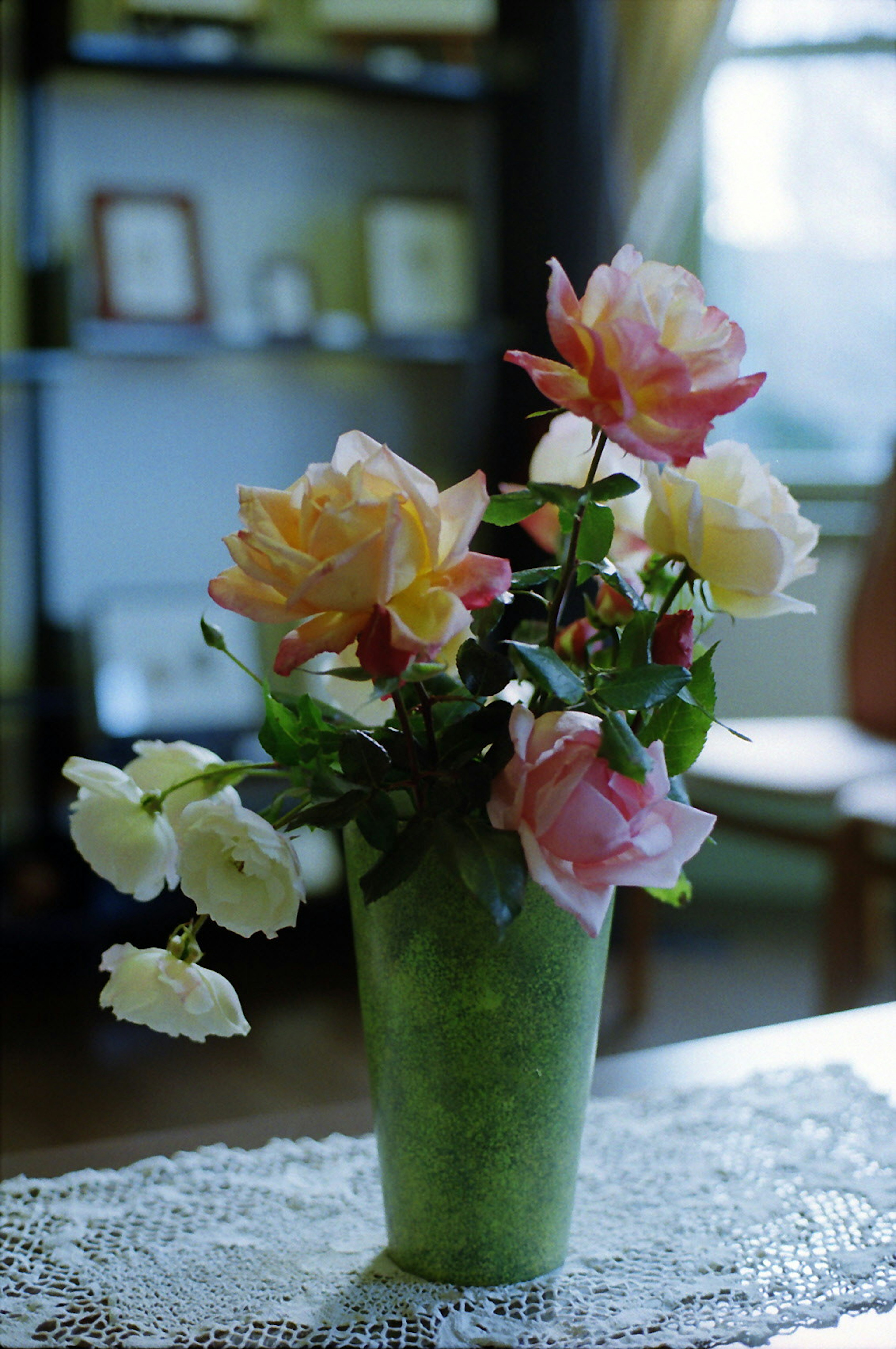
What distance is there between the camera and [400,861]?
55cm

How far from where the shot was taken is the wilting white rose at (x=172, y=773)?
59 centimetres

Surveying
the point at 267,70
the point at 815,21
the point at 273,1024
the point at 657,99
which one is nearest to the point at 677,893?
the point at 273,1024

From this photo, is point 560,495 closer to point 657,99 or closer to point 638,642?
point 638,642

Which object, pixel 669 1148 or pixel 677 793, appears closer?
pixel 677 793

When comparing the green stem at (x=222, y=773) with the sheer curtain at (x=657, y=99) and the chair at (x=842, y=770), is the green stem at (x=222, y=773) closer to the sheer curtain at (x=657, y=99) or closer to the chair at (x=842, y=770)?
the chair at (x=842, y=770)

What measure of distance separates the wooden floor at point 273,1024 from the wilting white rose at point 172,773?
4.63 feet

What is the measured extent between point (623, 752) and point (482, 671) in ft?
0.25

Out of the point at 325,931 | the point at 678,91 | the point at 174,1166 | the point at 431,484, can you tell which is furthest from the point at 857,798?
the point at 431,484

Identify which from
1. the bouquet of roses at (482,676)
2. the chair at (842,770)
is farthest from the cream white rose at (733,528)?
the chair at (842,770)

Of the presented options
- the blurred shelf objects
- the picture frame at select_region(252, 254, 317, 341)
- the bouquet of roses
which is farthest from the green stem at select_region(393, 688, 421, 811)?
the picture frame at select_region(252, 254, 317, 341)

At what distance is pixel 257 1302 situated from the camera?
622 mm

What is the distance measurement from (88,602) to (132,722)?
0.93ft

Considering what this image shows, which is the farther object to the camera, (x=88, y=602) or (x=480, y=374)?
(x=480, y=374)

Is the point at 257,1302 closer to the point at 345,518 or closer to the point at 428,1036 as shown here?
the point at 428,1036
